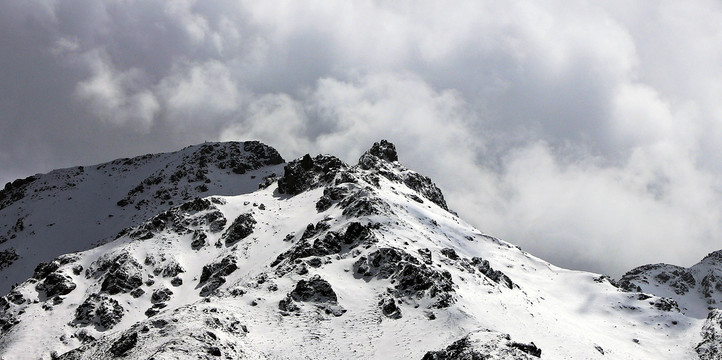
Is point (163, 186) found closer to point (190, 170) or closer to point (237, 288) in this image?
point (190, 170)

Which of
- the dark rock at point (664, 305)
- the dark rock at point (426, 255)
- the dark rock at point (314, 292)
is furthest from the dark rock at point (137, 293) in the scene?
the dark rock at point (664, 305)

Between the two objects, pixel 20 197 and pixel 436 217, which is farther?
pixel 20 197

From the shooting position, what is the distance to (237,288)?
69.5m

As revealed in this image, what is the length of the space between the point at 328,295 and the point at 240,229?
130ft

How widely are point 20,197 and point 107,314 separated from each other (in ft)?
323

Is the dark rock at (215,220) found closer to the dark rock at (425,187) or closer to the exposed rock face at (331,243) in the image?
the exposed rock face at (331,243)

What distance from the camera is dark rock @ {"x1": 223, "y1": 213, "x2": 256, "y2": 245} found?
100 meters

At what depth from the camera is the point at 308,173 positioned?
4897 inches

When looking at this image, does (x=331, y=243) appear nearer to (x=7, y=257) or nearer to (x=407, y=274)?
(x=407, y=274)

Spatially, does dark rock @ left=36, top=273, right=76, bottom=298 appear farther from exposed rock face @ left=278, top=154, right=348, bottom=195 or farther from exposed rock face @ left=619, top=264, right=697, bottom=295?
exposed rock face @ left=619, top=264, right=697, bottom=295

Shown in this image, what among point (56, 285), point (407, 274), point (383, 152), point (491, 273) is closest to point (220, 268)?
point (56, 285)

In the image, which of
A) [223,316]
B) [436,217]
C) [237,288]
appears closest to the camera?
[223,316]

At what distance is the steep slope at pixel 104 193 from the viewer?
12419 centimetres

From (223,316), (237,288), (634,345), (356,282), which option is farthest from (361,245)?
(634,345)
